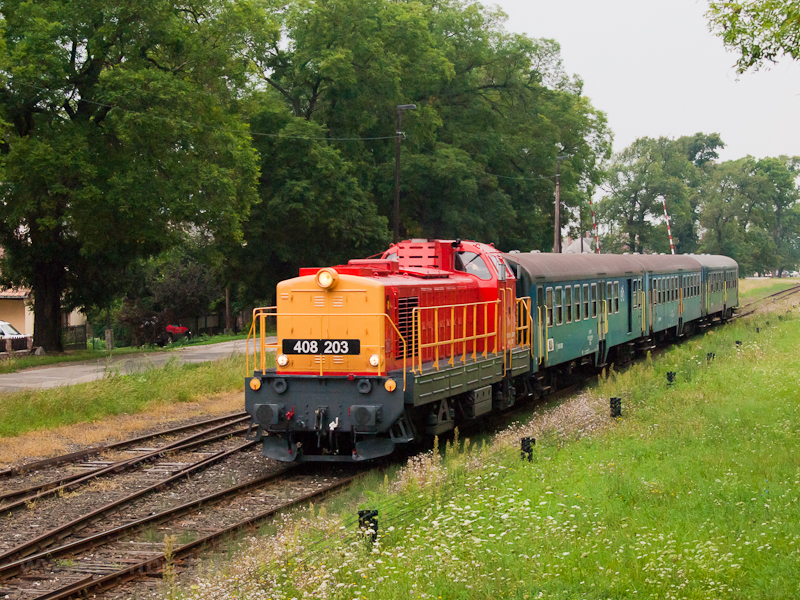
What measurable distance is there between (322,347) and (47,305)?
22.4 m

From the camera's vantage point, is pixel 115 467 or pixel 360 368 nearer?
pixel 360 368

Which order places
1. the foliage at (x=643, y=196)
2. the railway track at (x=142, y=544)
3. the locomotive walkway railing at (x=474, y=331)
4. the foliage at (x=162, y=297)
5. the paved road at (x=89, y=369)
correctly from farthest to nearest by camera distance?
1. the foliage at (x=643, y=196)
2. the foliage at (x=162, y=297)
3. the paved road at (x=89, y=369)
4. the locomotive walkway railing at (x=474, y=331)
5. the railway track at (x=142, y=544)

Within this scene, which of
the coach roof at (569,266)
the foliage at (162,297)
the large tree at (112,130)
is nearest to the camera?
Result: the coach roof at (569,266)

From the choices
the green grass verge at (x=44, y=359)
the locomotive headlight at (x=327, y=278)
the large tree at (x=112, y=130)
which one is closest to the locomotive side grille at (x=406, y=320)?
the locomotive headlight at (x=327, y=278)

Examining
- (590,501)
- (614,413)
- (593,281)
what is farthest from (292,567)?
(593,281)

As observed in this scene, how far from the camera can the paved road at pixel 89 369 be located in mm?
21297

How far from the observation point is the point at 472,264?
1535 cm

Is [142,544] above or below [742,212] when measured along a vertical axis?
below

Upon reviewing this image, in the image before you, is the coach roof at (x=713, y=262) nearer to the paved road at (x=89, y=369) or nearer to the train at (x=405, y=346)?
the train at (x=405, y=346)

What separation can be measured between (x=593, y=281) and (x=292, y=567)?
14710 mm

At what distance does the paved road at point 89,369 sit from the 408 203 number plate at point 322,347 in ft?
29.6

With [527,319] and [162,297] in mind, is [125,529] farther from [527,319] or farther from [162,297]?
[162,297]

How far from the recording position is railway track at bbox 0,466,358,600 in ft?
25.1

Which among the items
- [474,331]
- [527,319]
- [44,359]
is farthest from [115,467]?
[44,359]
